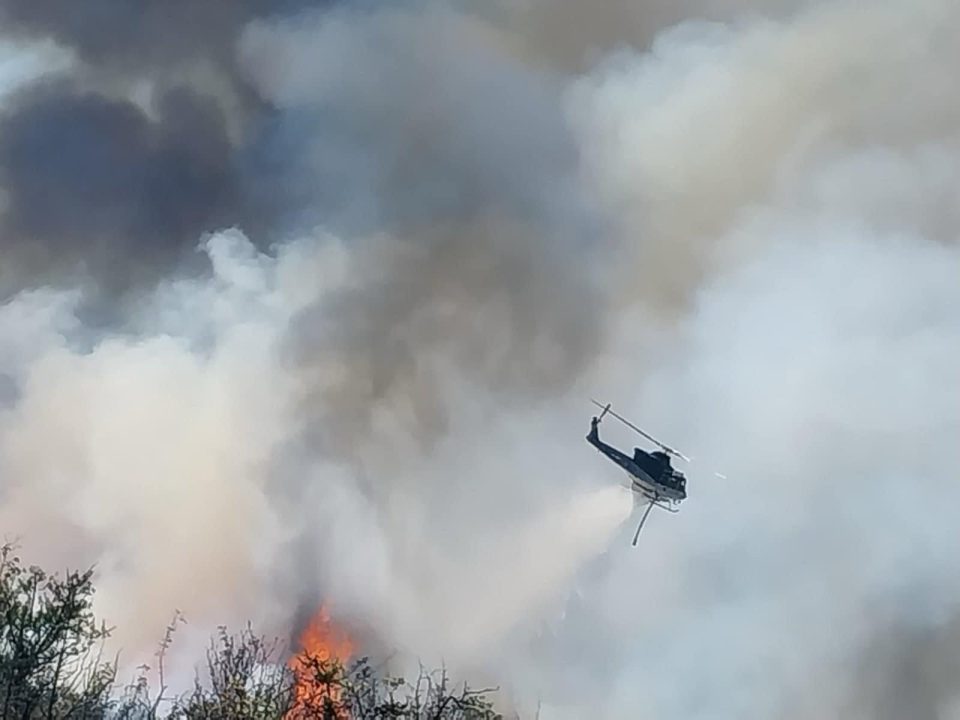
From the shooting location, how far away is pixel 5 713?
110ft

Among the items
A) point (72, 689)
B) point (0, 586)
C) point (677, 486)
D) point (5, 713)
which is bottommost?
point (5, 713)

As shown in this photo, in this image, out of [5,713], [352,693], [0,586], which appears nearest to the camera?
[5,713]

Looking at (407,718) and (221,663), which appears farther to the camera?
(221,663)

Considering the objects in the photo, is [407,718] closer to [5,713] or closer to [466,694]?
[466,694]

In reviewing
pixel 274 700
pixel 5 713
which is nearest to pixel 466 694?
pixel 274 700

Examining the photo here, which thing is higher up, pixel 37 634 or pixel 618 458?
pixel 618 458

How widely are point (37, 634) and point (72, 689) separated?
268 cm

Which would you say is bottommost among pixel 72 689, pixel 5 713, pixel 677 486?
pixel 5 713

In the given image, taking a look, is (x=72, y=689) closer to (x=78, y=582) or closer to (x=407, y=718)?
(x=78, y=582)

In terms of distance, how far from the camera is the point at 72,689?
126 feet

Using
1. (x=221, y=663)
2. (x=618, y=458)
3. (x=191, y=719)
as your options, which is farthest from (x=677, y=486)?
(x=191, y=719)

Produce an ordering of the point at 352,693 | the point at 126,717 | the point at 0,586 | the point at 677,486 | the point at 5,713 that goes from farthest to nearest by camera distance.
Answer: the point at 677,486, the point at 126,717, the point at 0,586, the point at 352,693, the point at 5,713

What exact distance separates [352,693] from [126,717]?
42.4ft

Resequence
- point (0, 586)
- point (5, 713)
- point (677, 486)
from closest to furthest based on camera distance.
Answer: point (5, 713) → point (0, 586) → point (677, 486)
